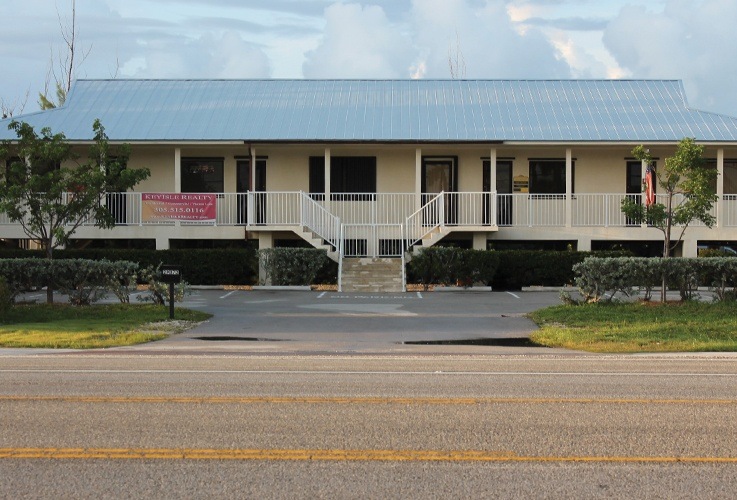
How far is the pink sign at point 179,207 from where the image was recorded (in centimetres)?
3005

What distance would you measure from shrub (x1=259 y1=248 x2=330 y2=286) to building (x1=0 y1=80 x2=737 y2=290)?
133cm

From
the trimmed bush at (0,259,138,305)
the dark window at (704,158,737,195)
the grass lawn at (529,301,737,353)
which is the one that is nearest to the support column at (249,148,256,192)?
the trimmed bush at (0,259,138,305)

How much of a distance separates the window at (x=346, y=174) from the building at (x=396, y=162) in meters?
0.05

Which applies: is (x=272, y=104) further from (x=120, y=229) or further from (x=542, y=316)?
(x=542, y=316)

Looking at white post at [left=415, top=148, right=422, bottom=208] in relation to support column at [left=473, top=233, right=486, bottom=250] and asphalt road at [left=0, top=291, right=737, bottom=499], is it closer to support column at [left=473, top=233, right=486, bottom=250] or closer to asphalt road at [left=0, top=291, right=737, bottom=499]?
support column at [left=473, top=233, right=486, bottom=250]

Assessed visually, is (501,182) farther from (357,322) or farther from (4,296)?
(4,296)

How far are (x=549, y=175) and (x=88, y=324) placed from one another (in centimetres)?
1873

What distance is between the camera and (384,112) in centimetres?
3275

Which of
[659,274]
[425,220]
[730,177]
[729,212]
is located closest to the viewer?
[659,274]

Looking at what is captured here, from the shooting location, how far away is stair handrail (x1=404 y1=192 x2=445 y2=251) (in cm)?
2934

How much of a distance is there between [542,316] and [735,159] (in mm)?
15722

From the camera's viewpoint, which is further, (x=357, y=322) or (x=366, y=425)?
(x=357, y=322)

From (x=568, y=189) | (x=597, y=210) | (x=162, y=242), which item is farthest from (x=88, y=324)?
(x=597, y=210)

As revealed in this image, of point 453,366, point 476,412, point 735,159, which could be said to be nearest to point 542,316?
point 453,366
